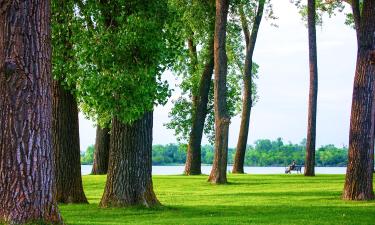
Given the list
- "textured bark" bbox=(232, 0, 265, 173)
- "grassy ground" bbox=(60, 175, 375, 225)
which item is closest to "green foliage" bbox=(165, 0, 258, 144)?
"textured bark" bbox=(232, 0, 265, 173)

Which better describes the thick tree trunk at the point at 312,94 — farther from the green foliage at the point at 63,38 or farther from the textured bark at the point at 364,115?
the green foliage at the point at 63,38

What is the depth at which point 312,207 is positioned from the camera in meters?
19.2

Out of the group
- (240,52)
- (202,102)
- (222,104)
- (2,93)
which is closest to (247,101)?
(202,102)

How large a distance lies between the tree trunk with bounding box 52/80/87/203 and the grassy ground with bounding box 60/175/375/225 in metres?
0.70

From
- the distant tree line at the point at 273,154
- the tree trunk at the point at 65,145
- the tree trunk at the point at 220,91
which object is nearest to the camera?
the tree trunk at the point at 65,145

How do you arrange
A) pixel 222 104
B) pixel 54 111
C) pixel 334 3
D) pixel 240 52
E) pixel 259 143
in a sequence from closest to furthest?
pixel 54 111
pixel 222 104
pixel 334 3
pixel 240 52
pixel 259 143

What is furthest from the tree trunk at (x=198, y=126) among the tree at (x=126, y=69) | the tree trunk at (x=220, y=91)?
the tree at (x=126, y=69)

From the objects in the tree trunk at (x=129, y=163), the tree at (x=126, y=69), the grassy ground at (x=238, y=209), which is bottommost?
the grassy ground at (x=238, y=209)

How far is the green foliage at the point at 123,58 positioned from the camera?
1717cm

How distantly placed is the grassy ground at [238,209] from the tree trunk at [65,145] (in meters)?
0.70

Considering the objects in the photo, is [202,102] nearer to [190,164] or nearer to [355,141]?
[190,164]

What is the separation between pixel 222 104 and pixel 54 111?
13.1m

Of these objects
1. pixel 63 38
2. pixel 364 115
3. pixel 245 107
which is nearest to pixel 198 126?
pixel 245 107

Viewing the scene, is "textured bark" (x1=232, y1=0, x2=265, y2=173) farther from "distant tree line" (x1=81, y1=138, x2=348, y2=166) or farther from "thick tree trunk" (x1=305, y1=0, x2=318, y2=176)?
"distant tree line" (x1=81, y1=138, x2=348, y2=166)
